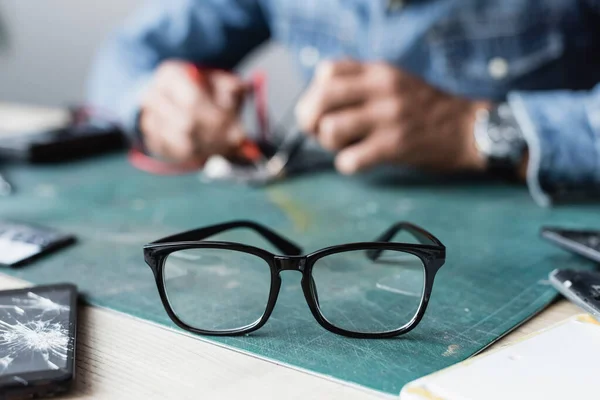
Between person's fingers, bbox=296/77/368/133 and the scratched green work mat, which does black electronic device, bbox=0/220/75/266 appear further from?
person's fingers, bbox=296/77/368/133

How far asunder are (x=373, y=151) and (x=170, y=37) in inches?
21.6

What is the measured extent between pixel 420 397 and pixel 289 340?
0.10 metres

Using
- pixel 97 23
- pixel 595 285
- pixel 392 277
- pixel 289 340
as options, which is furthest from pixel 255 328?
pixel 97 23

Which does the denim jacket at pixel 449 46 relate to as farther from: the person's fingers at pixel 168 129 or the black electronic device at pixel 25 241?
the black electronic device at pixel 25 241

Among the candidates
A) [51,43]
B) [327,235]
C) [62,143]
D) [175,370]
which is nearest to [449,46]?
[327,235]

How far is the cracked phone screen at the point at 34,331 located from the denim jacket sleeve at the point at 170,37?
28.3 inches

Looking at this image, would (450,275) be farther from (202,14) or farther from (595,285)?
(202,14)

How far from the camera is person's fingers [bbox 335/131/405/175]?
2.46ft

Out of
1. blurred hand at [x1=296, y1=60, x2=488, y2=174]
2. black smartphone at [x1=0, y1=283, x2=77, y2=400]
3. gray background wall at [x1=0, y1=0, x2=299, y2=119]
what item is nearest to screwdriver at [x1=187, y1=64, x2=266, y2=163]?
blurred hand at [x1=296, y1=60, x2=488, y2=174]

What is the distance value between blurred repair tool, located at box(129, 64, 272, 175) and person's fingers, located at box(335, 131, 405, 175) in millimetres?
148

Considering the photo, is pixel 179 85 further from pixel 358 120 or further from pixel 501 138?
pixel 501 138

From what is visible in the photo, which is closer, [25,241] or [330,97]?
[25,241]

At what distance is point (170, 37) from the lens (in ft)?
3.68

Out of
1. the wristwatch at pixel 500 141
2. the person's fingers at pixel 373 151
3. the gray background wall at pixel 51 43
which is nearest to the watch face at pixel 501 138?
the wristwatch at pixel 500 141
